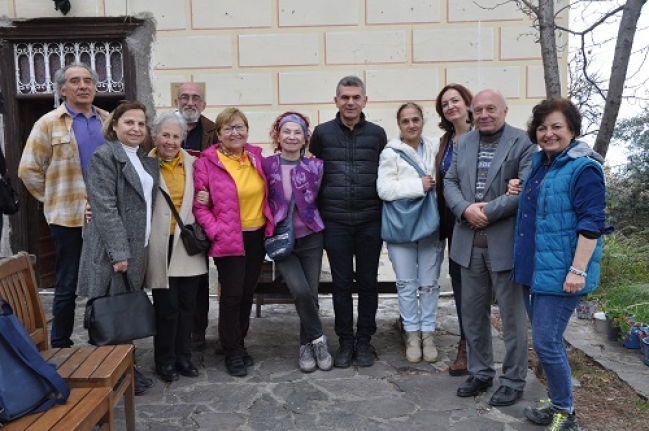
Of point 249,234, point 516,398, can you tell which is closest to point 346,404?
point 516,398

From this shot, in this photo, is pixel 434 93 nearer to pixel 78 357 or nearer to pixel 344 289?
pixel 344 289

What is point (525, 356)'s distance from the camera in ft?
11.8

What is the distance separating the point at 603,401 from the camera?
3.74 metres

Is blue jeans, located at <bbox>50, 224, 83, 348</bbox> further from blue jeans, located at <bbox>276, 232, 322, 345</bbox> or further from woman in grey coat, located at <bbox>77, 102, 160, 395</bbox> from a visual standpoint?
blue jeans, located at <bbox>276, 232, 322, 345</bbox>

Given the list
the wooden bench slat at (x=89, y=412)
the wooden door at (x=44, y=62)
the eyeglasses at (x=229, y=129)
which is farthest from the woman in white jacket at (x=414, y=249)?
the wooden door at (x=44, y=62)

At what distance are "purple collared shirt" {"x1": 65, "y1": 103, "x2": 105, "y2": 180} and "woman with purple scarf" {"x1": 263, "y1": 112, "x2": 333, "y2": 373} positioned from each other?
118 cm

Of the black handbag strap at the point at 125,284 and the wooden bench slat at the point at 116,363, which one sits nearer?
the wooden bench slat at the point at 116,363

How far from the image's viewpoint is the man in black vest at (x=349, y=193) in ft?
13.7

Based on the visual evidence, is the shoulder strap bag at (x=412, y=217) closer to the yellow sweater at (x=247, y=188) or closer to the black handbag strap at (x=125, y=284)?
Answer: the yellow sweater at (x=247, y=188)

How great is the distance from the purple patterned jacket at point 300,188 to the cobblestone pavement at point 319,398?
107 centimetres

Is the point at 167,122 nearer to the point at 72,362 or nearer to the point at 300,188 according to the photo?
the point at 300,188

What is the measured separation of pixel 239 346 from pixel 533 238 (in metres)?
2.20

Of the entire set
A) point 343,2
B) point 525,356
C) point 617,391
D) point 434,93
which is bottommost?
point 617,391

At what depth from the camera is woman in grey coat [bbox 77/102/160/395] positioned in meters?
3.56
